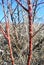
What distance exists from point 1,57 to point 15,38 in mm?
927

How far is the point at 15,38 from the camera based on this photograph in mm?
5039

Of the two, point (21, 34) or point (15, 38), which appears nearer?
point (15, 38)

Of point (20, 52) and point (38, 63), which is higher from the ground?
point (20, 52)

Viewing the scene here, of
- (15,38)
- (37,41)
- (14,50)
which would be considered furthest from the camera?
(37,41)

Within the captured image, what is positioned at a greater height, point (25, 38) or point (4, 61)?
point (25, 38)

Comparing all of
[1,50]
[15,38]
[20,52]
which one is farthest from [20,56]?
[1,50]

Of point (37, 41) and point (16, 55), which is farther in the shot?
point (37, 41)

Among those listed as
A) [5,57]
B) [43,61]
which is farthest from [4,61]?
[43,61]

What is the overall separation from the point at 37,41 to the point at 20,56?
0.83m

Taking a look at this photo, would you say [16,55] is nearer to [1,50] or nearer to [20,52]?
[20,52]

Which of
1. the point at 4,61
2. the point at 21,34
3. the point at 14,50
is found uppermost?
the point at 21,34

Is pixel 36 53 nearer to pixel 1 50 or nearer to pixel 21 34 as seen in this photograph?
pixel 21 34

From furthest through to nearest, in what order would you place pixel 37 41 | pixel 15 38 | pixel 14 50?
pixel 37 41 < pixel 14 50 < pixel 15 38

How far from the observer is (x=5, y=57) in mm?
5703
